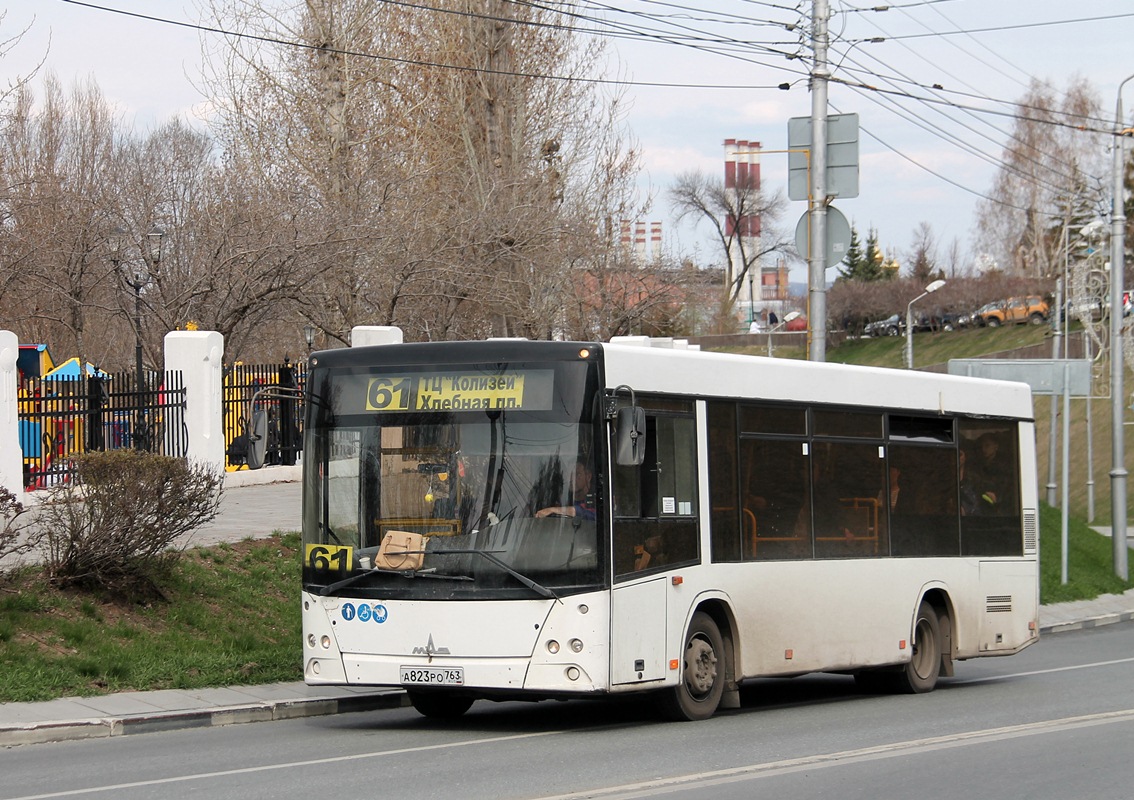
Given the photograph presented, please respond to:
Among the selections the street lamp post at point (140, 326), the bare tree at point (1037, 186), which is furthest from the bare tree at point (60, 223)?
the bare tree at point (1037, 186)

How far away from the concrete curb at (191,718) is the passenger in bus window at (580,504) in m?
3.41

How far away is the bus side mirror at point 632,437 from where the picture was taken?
34.5ft

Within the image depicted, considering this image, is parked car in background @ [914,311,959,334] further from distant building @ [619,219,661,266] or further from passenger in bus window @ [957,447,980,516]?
passenger in bus window @ [957,447,980,516]

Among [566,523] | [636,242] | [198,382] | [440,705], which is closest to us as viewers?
[566,523]

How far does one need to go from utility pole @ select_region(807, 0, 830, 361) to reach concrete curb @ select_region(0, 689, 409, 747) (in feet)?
31.0

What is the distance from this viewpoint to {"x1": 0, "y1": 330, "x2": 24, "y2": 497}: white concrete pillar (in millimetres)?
18859

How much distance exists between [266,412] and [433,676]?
1486 centimetres

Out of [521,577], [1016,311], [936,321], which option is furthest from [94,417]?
[936,321]

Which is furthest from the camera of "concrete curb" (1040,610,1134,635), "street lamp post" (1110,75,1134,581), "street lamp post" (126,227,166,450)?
"street lamp post" (1110,75,1134,581)

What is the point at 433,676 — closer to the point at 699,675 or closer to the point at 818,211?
the point at 699,675

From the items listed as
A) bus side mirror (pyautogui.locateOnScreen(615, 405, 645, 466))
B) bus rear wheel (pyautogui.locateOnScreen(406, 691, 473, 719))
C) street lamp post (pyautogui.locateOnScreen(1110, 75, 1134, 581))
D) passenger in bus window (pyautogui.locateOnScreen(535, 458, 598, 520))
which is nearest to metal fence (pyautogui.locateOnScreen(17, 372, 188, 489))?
bus rear wheel (pyautogui.locateOnScreen(406, 691, 473, 719))

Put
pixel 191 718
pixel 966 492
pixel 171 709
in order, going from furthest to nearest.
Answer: pixel 966 492 < pixel 171 709 < pixel 191 718

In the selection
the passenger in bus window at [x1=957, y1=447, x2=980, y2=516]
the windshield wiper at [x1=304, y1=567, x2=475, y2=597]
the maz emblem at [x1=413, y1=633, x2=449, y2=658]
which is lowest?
the maz emblem at [x1=413, y1=633, x2=449, y2=658]

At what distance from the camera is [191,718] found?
11.8m
